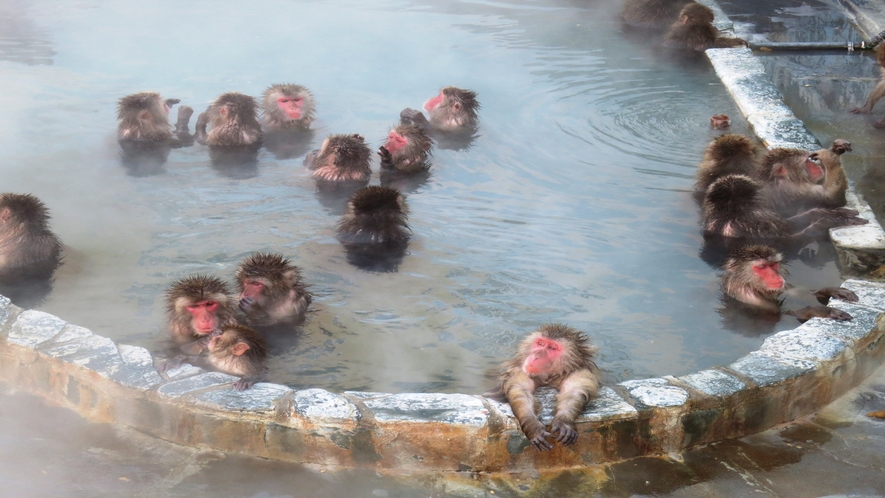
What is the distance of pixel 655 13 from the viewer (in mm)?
11352

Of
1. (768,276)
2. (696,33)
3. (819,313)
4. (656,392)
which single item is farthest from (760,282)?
(696,33)

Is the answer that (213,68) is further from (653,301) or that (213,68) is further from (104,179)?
(653,301)

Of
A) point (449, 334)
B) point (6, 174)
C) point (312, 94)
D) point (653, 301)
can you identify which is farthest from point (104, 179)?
point (653, 301)

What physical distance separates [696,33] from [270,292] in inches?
278

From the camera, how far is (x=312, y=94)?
8.94 meters

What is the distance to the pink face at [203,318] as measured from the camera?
4.81 metres

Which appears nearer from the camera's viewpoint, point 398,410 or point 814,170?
point 398,410

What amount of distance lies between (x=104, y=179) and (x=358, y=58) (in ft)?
13.1

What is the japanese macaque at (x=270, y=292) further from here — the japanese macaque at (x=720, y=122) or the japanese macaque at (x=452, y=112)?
the japanese macaque at (x=720, y=122)

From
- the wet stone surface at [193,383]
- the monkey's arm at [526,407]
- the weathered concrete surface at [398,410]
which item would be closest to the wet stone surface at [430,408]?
the weathered concrete surface at [398,410]

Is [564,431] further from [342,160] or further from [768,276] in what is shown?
[342,160]

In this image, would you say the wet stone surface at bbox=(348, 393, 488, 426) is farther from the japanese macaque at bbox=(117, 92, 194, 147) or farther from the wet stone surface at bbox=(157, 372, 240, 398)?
the japanese macaque at bbox=(117, 92, 194, 147)

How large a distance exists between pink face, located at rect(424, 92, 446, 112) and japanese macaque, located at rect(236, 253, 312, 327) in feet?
11.5

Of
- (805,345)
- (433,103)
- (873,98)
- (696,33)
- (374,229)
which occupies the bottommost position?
(805,345)
